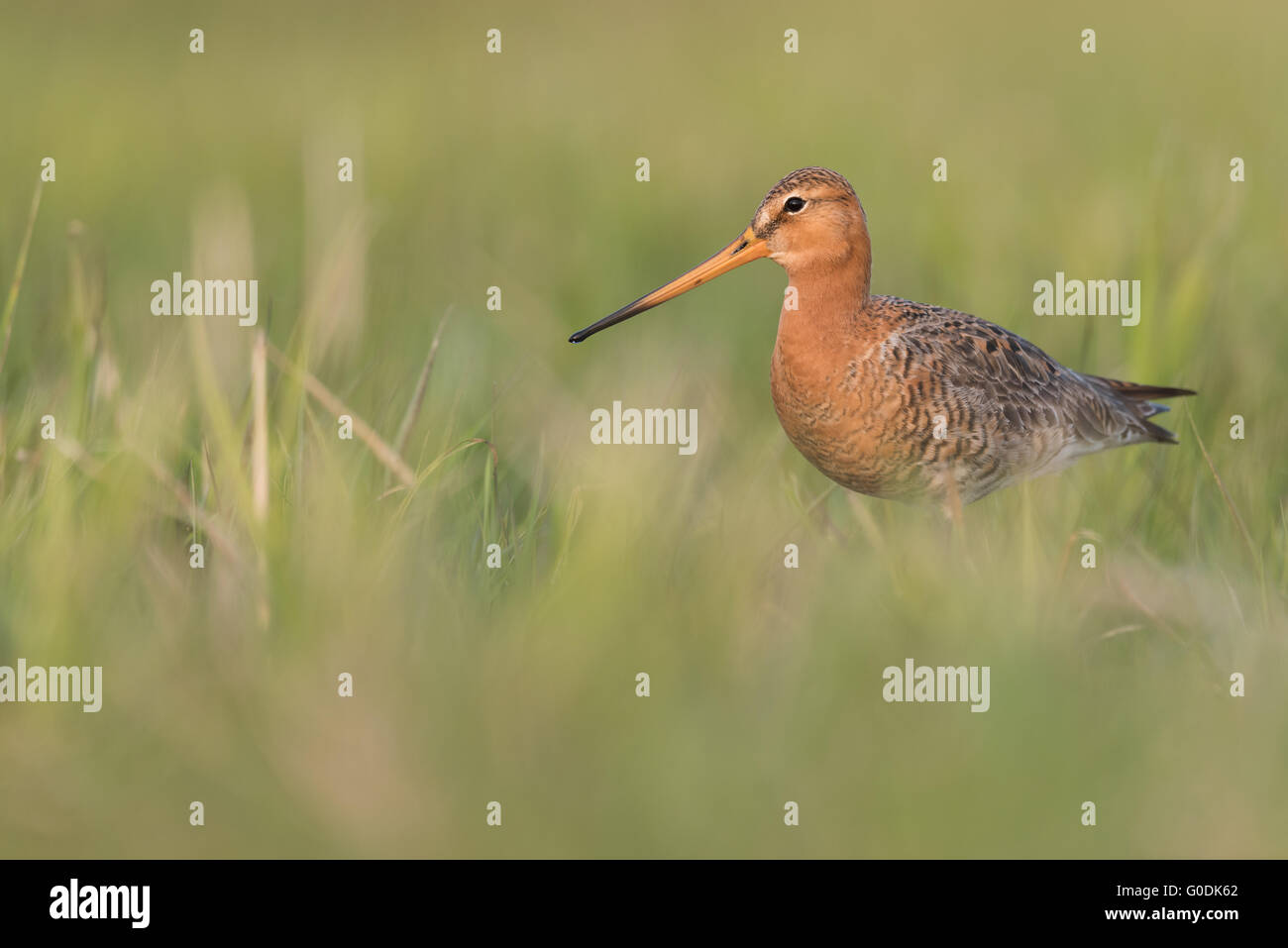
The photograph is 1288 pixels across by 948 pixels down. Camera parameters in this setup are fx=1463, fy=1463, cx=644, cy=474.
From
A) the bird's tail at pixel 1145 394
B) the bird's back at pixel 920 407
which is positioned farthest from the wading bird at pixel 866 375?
the bird's tail at pixel 1145 394

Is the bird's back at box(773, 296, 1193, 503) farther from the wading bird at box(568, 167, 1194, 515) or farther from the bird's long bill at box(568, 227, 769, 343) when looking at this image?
the bird's long bill at box(568, 227, 769, 343)

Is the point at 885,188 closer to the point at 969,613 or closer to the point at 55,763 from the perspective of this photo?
the point at 969,613

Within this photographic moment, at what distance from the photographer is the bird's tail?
664 cm

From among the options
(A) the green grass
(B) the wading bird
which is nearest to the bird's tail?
(A) the green grass

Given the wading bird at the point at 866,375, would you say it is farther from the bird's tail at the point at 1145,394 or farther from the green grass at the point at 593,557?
the bird's tail at the point at 1145,394

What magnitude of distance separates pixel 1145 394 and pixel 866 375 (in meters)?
1.73

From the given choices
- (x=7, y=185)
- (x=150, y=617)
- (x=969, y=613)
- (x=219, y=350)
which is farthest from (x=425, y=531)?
(x=7, y=185)

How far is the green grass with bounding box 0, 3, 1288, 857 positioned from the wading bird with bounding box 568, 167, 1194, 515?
0.21m

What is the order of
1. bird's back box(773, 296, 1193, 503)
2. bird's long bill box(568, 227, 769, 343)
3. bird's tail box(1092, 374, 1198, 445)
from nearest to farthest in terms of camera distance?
bird's back box(773, 296, 1193, 503) < bird's long bill box(568, 227, 769, 343) < bird's tail box(1092, 374, 1198, 445)

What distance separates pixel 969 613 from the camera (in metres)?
3.71

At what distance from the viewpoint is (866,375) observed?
19.0 feet

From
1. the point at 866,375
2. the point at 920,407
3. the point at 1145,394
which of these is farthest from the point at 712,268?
the point at 1145,394

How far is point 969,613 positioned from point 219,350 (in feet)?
11.7

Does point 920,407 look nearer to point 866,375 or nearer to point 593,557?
point 866,375
